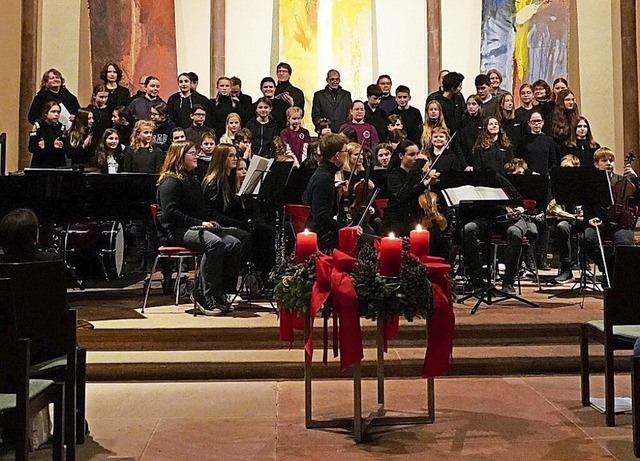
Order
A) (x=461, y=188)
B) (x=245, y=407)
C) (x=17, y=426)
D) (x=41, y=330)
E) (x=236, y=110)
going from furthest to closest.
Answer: (x=236, y=110) → (x=461, y=188) → (x=245, y=407) → (x=41, y=330) → (x=17, y=426)

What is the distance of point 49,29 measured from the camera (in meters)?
10.4

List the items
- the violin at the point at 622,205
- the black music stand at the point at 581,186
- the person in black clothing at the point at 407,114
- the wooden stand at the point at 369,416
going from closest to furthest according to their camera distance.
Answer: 1. the wooden stand at the point at 369,416
2. the black music stand at the point at 581,186
3. the violin at the point at 622,205
4. the person in black clothing at the point at 407,114

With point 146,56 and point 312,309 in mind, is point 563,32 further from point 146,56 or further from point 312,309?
point 312,309

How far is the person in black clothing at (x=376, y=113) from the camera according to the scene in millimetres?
8906

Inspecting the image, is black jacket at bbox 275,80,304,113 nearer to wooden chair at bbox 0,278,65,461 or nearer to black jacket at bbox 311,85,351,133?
black jacket at bbox 311,85,351,133

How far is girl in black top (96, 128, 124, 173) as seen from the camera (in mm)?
7488

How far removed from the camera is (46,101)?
314 inches

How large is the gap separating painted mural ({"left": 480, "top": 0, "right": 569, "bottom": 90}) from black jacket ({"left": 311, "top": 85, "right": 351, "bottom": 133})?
2.94 meters

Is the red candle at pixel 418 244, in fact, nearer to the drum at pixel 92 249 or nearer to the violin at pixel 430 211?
the violin at pixel 430 211

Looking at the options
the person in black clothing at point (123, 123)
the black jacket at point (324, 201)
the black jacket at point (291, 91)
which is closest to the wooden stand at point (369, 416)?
the black jacket at point (324, 201)

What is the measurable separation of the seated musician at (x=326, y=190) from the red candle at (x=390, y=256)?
1.83m

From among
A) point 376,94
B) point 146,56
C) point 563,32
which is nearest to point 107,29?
point 146,56

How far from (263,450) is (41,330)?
3.64 feet

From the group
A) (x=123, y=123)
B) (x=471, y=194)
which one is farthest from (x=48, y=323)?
(x=123, y=123)
